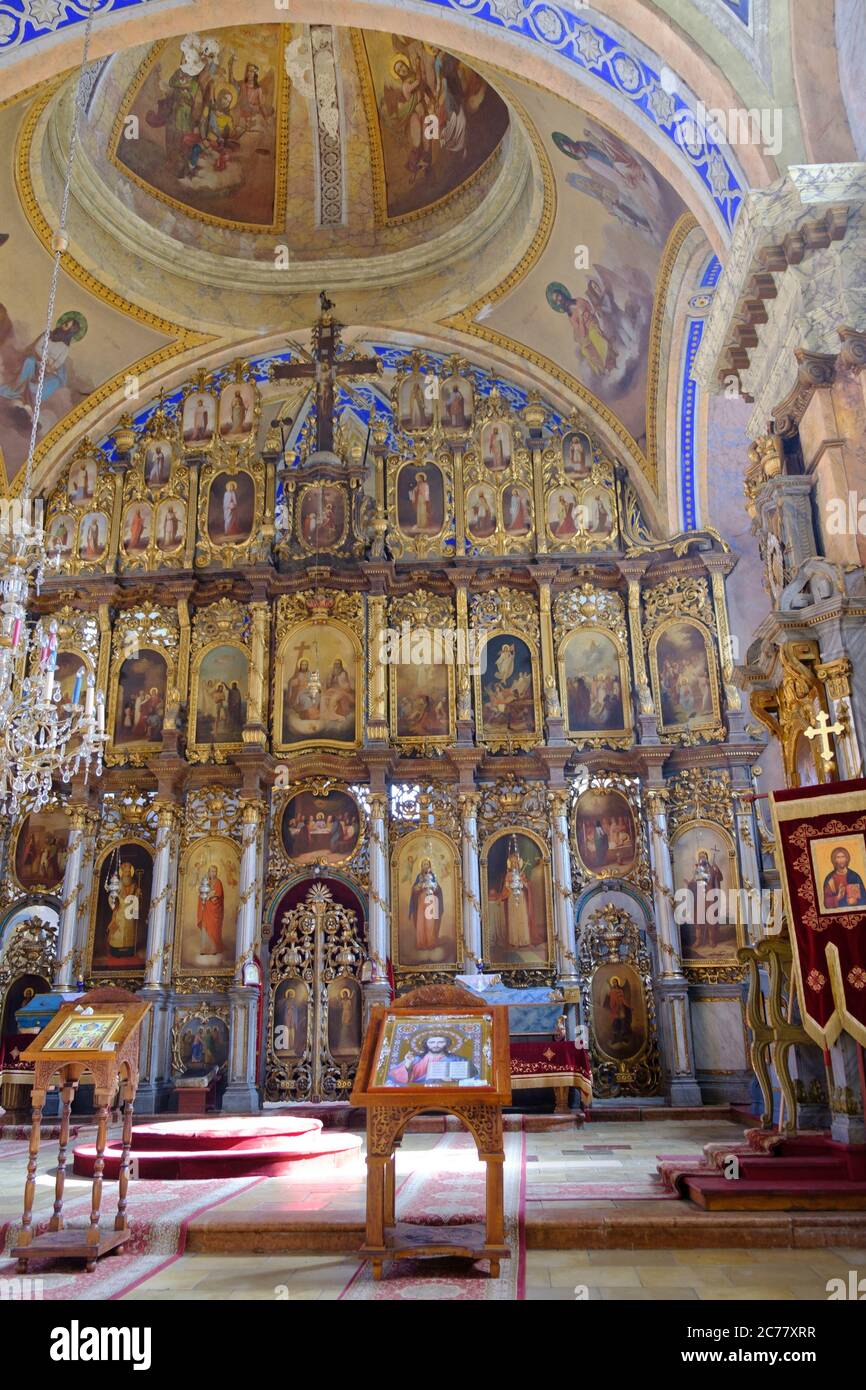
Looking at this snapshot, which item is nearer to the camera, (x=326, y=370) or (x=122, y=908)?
(x=122, y=908)

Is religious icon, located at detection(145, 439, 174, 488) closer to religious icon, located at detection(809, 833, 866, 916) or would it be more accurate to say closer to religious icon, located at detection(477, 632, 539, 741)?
religious icon, located at detection(477, 632, 539, 741)

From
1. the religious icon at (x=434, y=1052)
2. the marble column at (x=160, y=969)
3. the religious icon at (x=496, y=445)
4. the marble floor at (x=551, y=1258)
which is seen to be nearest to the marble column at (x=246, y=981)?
the marble column at (x=160, y=969)

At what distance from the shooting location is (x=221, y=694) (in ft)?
45.9

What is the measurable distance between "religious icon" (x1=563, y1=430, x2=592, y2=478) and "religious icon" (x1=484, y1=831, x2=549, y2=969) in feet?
16.9

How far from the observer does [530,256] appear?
560 inches

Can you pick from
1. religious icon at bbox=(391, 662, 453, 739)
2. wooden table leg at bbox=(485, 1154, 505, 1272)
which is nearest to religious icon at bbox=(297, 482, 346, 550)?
religious icon at bbox=(391, 662, 453, 739)

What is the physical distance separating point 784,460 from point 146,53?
36.6 feet

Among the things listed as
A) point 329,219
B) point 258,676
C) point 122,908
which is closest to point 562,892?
point 258,676

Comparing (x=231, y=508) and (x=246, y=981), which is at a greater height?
(x=231, y=508)

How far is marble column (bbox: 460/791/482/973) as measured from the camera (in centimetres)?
1242

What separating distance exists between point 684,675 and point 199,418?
7.84 meters

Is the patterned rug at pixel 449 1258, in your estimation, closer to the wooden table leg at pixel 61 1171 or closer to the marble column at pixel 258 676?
the wooden table leg at pixel 61 1171

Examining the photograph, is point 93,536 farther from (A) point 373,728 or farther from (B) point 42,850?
(A) point 373,728

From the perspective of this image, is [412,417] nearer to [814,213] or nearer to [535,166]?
[535,166]
